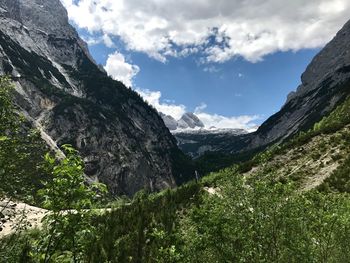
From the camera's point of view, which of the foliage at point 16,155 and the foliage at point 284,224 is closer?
the foliage at point 16,155

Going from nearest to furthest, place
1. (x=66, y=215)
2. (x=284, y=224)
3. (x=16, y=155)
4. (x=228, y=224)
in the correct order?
(x=66, y=215) → (x=16, y=155) → (x=284, y=224) → (x=228, y=224)

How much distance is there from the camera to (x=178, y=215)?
69438 mm

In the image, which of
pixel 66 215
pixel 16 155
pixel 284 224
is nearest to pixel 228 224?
pixel 284 224

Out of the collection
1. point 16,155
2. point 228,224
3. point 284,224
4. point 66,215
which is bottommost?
point 66,215

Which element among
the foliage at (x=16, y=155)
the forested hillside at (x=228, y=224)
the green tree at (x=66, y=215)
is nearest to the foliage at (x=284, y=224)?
the forested hillside at (x=228, y=224)

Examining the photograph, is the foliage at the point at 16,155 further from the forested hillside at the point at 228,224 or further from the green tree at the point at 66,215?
the green tree at the point at 66,215

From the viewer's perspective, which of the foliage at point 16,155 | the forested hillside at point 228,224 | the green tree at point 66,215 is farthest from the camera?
the foliage at point 16,155

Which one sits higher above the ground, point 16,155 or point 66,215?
point 16,155

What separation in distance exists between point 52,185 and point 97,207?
144 cm

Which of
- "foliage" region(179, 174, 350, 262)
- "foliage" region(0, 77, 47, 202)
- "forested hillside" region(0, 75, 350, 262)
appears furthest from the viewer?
"foliage" region(179, 174, 350, 262)

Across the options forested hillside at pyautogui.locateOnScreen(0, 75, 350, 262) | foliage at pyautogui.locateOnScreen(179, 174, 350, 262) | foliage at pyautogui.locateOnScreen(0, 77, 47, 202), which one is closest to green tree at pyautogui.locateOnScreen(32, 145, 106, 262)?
forested hillside at pyautogui.locateOnScreen(0, 75, 350, 262)

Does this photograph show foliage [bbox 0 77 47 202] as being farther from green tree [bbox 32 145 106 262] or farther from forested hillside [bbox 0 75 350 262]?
green tree [bbox 32 145 106 262]

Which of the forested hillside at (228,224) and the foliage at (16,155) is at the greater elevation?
the foliage at (16,155)

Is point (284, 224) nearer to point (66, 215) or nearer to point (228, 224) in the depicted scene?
point (228, 224)
